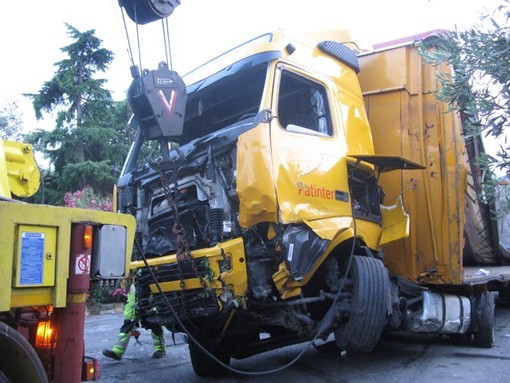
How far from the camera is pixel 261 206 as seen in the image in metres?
3.96

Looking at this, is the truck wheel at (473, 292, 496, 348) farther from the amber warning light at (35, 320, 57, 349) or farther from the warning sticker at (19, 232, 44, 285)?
the warning sticker at (19, 232, 44, 285)

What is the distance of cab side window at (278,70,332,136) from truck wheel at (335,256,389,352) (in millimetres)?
1338

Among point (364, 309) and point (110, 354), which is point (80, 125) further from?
point (364, 309)

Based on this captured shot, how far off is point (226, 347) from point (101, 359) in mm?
1919

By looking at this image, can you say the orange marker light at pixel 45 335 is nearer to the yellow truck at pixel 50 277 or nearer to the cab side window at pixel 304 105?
the yellow truck at pixel 50 277

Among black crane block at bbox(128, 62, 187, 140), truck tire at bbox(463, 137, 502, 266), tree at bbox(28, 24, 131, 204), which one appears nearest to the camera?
black crane block at bbox(128, 62, 187, 140)

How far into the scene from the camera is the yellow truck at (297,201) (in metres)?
4.10

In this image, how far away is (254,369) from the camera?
5840 mm

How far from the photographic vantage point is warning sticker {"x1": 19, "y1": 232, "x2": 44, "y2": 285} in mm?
2318

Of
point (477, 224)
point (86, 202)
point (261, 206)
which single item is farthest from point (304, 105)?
point (86, 202)

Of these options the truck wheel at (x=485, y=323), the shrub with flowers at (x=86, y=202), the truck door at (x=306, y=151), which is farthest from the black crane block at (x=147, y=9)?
the shrub with flowers at (x=86, y=202)

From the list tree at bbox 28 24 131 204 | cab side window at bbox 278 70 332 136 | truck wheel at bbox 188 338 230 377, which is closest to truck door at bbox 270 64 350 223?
cab side window at bbox 278 70 332 136

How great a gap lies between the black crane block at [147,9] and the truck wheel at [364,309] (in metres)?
2.68

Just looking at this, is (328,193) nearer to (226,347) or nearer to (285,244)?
(285,244)
